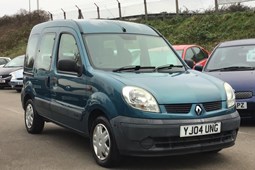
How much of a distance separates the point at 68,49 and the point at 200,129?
2.40 m

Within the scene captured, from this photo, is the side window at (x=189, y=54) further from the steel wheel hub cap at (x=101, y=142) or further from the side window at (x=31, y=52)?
the steel wheel hub cap at (x=101, y=142)

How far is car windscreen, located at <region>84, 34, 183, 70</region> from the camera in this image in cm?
600

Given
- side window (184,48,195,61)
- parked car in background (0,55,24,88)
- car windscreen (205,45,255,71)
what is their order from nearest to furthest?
car windscreen (205,45,255,71), side window (184,48,195,61), parked car in background (0,55,24,88)

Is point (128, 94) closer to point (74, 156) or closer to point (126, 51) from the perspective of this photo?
point (126, 51)

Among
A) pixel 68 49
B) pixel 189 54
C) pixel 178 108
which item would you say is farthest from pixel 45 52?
pixel 189 54

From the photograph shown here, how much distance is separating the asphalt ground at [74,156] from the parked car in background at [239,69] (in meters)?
0.47

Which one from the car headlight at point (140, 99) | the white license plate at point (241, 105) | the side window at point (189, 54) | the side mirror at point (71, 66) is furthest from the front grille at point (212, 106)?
the side window at point (189, 54)

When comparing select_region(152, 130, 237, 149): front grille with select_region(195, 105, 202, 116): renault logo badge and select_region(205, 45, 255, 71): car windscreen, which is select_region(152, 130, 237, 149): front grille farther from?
select_region(205, 45, 255, 71): car windscreen

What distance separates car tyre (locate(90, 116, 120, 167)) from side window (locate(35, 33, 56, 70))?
6.08ft

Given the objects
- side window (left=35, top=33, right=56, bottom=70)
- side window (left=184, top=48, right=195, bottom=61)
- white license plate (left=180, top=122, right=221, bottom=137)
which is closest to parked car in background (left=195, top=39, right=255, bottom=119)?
white license plate (left=180, top=122, right=221, bottom=137)

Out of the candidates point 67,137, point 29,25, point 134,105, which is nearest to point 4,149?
point 67,137

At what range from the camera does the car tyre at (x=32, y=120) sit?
25.5ft

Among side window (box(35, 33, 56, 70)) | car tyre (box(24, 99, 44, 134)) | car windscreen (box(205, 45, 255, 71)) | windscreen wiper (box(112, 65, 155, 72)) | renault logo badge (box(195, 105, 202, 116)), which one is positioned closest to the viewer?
renault logo badge (box(195, 105, 202, 116))

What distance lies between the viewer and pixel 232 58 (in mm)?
9086
